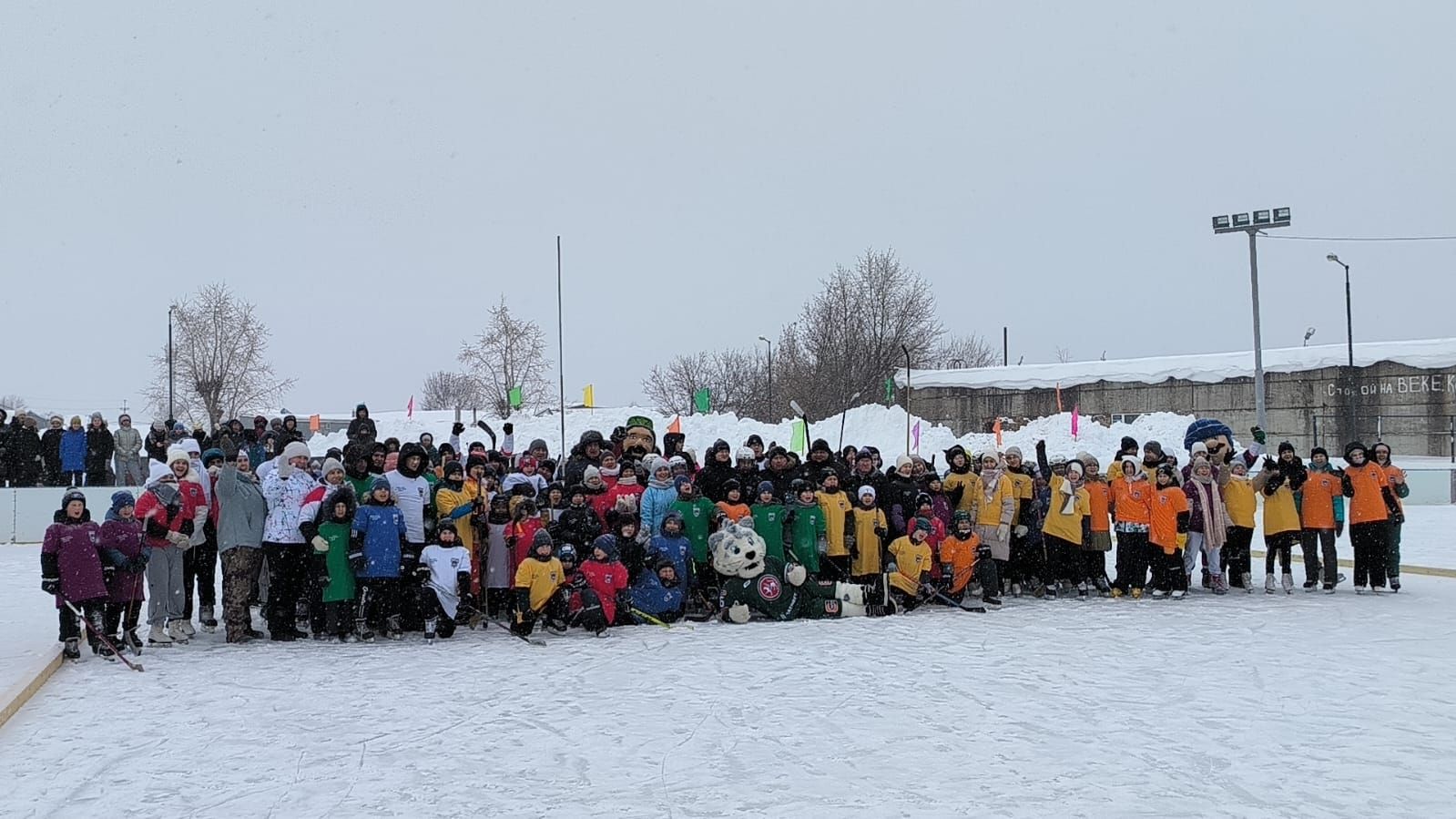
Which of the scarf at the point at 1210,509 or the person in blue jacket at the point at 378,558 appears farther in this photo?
the scarf at the point at 1210,509

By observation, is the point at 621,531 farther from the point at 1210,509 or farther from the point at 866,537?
the point at 1210,509

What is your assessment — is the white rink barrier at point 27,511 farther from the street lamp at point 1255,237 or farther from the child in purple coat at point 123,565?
the street lamp at point 1255,237

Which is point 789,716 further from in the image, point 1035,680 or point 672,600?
point 672,600

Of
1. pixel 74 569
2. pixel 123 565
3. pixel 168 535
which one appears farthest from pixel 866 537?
pixel 74 569

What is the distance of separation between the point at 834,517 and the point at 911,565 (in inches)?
33.3

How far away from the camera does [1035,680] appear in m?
7.81

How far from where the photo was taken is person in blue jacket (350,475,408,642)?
967cm

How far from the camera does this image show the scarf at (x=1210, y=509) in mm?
12047

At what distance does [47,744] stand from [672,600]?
526cm

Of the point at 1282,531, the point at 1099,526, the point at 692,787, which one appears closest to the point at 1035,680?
the point at 692,787

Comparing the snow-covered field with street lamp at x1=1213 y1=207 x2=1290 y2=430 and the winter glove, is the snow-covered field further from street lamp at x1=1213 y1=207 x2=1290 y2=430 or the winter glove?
street lamp at x1=1213 y1=207 x2=1290 y2=430

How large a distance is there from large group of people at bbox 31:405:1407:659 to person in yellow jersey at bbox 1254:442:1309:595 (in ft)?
0.07

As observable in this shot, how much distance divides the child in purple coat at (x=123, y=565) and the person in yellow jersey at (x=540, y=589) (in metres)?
2.85

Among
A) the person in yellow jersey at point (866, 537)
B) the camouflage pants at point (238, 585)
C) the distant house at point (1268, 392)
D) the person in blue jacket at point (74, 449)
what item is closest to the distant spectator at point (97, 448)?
the person in blue jacket at point (74, 449)
